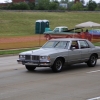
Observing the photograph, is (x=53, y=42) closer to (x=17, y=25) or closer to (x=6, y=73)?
(x=6, y=73)

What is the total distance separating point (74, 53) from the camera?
15.9m

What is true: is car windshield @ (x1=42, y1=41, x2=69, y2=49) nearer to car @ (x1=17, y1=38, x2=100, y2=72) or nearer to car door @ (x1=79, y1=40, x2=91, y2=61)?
car @ (x1=17, y1=38, x2=100, y2=72)

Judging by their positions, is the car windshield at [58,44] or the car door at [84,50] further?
the car door at [84,50]

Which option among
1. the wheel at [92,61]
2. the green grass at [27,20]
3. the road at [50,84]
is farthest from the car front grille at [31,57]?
the green grass at [27,20]

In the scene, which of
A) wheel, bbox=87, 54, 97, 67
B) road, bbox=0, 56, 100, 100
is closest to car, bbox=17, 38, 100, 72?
wheel, bbox=87, 54, 97, 67

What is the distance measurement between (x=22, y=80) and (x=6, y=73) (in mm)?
2215

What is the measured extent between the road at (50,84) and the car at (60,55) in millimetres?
393

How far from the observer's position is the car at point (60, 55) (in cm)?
1483

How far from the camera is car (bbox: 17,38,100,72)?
14.8 m

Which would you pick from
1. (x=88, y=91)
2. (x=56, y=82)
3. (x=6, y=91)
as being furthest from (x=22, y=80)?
(x=88, y=91)

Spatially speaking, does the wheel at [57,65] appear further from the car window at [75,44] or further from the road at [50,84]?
the car window at [75,44]

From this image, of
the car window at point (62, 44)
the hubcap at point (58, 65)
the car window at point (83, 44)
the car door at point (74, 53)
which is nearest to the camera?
the hubcap at point (58, 65)

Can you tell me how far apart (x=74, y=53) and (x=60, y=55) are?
1.06 m

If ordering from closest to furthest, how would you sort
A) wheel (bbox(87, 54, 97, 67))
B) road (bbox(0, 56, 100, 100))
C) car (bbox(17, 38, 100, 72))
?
road (bbox(0, 56, 100, 100)), car (bbox(17, 38, 100, 72)), wheel (bbox(87, 54, 97, 67))
